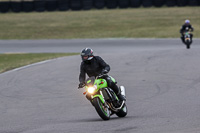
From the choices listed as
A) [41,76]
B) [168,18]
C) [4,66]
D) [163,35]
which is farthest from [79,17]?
[41,76]

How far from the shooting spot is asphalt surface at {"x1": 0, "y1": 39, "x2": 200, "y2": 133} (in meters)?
8.06

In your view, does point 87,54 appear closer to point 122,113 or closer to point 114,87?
point 114,87

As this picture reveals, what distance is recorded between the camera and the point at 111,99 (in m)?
9.02

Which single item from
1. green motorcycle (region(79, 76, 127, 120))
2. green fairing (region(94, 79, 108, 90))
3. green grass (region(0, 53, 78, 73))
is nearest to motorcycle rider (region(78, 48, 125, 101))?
green motorcycle (region(79, 76, 127, 120))

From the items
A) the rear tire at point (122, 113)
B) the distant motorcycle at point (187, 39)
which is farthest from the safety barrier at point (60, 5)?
the rear tire at point (122, 113)

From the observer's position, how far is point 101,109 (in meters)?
8.50

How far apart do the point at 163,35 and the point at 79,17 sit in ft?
42.9

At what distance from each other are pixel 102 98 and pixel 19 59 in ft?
45.9

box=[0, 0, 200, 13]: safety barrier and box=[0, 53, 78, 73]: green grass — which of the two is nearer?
box=[0, 53, 78, 73]: green grass

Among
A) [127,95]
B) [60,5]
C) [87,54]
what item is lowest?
[60,5]

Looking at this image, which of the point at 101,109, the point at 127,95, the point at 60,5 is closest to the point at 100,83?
the point at 101,109

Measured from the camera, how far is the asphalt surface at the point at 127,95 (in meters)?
8.06

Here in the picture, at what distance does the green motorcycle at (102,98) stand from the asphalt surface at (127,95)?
0.58 feet

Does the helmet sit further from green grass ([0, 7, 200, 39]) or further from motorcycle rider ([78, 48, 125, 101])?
green grass ([0, 7, 200, 39])
